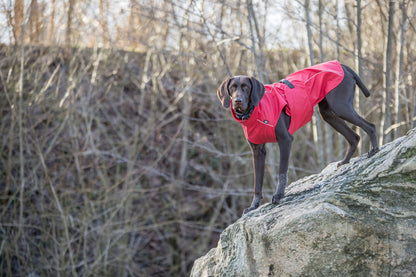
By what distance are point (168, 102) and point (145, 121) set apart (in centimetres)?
82

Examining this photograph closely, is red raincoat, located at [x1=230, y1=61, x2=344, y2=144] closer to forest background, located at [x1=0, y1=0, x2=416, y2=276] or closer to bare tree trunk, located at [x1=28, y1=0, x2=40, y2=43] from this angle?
forest background, located at [x1=0, y1=0, x2=416, y2=276]

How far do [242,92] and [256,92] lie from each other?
0.44 ft

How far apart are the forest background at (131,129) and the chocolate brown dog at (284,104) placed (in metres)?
3.74

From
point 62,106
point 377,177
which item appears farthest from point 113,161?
point 377,177

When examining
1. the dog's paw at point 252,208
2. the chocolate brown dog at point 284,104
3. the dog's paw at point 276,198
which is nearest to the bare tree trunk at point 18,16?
the chocolate brown dog at point 284,104

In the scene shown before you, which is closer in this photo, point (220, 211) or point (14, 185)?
point (14, 185)

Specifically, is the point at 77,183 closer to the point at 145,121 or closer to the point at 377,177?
the point at 145,121

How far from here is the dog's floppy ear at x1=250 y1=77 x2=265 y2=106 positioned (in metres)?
4.58

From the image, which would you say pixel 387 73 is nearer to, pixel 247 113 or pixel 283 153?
pixel 283 153

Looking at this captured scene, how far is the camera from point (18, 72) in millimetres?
10750

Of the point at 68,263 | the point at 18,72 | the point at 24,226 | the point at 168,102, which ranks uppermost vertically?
the point at 18,72

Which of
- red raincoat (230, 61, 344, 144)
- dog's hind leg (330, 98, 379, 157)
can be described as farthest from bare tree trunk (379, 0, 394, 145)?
dog's hind leg (330, 98, 379, 157)

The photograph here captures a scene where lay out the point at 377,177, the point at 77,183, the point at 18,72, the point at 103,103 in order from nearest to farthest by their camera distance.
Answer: the point at 377,177 → the point at 18,72 → the point at 77,183 → the point at 103,103

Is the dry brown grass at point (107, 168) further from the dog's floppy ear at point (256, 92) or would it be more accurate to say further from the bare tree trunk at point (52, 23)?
the dog's floppy ear at point (256, 92)
